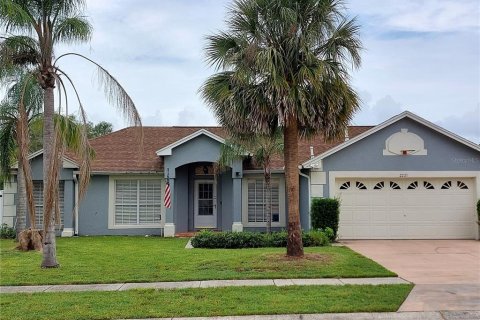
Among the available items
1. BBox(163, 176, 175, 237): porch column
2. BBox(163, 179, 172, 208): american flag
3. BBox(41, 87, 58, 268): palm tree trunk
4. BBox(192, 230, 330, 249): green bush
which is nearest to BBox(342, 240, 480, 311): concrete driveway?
BBox(192, 230, 330, 249): green bush

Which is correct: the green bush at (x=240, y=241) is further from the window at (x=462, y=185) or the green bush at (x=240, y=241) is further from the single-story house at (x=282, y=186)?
the window at (x=462, y=185)

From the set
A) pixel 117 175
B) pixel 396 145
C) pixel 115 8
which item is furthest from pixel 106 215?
pixel 396 145

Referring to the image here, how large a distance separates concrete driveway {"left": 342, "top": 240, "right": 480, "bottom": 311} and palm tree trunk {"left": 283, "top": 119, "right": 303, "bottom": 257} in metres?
2.25

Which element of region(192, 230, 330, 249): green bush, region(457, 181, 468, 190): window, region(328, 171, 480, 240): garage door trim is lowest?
region(192, 230, 330, 249): green bush

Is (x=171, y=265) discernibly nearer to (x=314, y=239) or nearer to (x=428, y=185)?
(x=314, y=239)

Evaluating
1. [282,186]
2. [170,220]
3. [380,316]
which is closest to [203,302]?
[380,316]

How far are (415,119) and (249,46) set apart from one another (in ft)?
28.0

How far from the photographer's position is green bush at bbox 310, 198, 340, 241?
1641cm

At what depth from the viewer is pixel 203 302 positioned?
773 cm

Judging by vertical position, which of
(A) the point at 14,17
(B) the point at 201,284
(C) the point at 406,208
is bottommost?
(B) the point at 201,284

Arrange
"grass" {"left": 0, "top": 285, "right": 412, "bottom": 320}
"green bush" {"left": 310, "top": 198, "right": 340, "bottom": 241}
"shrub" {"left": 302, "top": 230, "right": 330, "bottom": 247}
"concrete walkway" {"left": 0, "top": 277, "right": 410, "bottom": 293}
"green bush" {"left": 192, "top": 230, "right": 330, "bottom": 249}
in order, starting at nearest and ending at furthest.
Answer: "grass" {"left": 0, "top": 285, "right": 412, "bottom": 320}, "concrete walkway" {"left": 0, "top": 277, "right": 410, "bottom": 293}, "shrub" {"left": 302, "top": 230, "right": 330, "bottom": 247}, "green bush" {"left": 192, "top": 230, "right": 330, "bottom": 249}, "green bush" {"left": 310, "top": 198, "right": 340, "bottom": 241}

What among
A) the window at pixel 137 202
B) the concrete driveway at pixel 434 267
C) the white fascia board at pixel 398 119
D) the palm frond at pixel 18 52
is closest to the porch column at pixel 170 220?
the window at pixel 137 202

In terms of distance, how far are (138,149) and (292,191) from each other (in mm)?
10714

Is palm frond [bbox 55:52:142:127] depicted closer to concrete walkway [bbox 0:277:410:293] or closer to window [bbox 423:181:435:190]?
concrete walkway [bbox 0:277:410:293]
